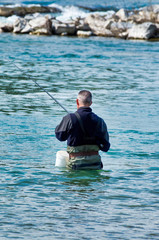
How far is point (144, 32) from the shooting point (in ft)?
139

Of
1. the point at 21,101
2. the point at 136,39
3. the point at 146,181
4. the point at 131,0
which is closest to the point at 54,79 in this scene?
the point at 21,101

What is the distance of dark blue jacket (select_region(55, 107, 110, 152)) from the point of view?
6.68 meters

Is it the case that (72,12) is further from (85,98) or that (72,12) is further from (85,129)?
(85,98)

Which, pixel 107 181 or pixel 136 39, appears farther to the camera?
A: pixel 136 39

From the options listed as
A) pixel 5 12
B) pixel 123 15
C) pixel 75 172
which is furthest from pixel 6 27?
pixel 75 172

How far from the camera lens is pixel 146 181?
735cm

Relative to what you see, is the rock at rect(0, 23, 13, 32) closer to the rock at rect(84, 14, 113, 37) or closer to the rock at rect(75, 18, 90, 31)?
the rock at rect(75, 18, 90, 31)

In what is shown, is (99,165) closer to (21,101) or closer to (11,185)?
(11,185)

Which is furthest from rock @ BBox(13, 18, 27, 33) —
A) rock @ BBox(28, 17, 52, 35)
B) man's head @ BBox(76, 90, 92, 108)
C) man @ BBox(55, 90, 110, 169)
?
man's head @ BBox(76, 90, 92, 108)

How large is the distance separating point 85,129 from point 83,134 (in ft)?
0.22

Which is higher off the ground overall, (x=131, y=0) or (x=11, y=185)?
(x=131, y=0)

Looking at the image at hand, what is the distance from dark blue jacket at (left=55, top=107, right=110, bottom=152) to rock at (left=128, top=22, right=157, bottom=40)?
3629 cm

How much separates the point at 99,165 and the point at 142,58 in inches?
826

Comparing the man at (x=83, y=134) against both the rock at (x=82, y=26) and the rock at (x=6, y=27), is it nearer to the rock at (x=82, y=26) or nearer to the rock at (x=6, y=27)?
the rock at (x=82, y=26)
